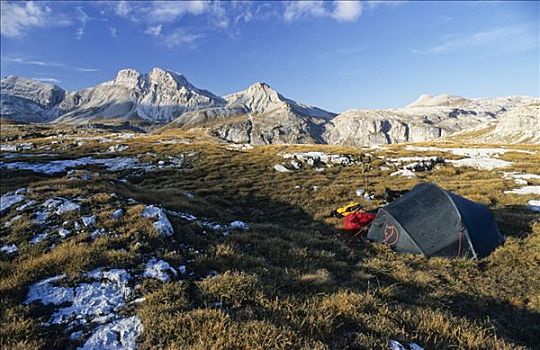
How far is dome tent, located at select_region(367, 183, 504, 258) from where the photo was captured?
14.2 m

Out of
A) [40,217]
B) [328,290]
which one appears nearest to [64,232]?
[40,217]

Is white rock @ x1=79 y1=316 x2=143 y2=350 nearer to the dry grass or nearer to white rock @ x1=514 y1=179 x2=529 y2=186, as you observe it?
the dry grass

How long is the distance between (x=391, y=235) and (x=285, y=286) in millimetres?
8459

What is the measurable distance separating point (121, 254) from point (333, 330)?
19.0 ft

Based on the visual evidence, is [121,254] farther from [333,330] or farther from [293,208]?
[293,208]

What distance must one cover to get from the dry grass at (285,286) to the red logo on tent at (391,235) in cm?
67

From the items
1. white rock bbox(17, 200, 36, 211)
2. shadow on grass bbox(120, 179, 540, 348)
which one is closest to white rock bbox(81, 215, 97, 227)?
white rock bbox(17, 200, 36, 211)

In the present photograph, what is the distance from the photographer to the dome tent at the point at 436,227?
46.5ft

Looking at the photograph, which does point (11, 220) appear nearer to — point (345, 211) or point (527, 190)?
point (345, 211)

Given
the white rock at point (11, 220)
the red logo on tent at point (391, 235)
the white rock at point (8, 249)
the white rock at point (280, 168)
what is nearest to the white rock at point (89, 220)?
the white rock at point (8, 249)

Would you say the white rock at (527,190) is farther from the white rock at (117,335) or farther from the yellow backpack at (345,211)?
the white rock at (117,335)

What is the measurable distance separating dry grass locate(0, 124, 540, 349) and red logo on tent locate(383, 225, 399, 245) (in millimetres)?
673

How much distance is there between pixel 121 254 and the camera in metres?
8.96

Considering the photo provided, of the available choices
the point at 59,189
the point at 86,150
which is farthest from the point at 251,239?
the point at 86,150
